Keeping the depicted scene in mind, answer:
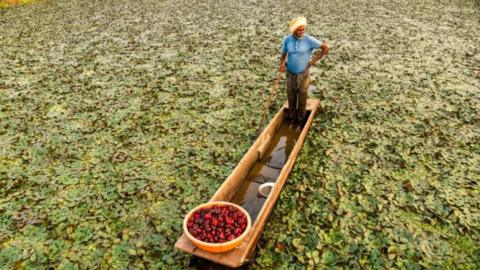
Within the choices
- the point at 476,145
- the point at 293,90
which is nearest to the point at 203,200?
the point at 293,90

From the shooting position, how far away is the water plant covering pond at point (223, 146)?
24.1ft

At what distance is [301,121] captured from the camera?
36.9 feet

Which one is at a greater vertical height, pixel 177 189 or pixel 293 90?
pixel 293 90

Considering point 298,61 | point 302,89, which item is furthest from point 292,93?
point 298,61

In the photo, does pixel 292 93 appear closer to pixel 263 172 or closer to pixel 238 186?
pixel 263 172

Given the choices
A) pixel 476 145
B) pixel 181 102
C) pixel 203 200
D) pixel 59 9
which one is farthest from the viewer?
pixel 59 9

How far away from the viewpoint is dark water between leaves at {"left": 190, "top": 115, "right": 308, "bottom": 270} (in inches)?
316

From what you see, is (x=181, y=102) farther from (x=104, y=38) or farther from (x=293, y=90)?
(x=104, y=38)

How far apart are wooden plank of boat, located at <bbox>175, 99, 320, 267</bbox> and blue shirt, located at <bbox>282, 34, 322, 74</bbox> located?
1600 mm

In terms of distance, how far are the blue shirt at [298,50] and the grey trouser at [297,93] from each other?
212 millimetres

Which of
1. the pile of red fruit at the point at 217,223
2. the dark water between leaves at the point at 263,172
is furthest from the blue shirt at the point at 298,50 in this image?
the pile of red fruit at the point at 217,223

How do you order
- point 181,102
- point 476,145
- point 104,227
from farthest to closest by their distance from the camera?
point 181,102 < point 476,145 < point 104,227

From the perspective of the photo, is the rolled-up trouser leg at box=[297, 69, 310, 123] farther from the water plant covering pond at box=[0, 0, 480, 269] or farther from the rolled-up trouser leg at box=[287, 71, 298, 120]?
the water plant covering pond at box=[0, 0, 480, 269]

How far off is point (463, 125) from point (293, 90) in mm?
5626
